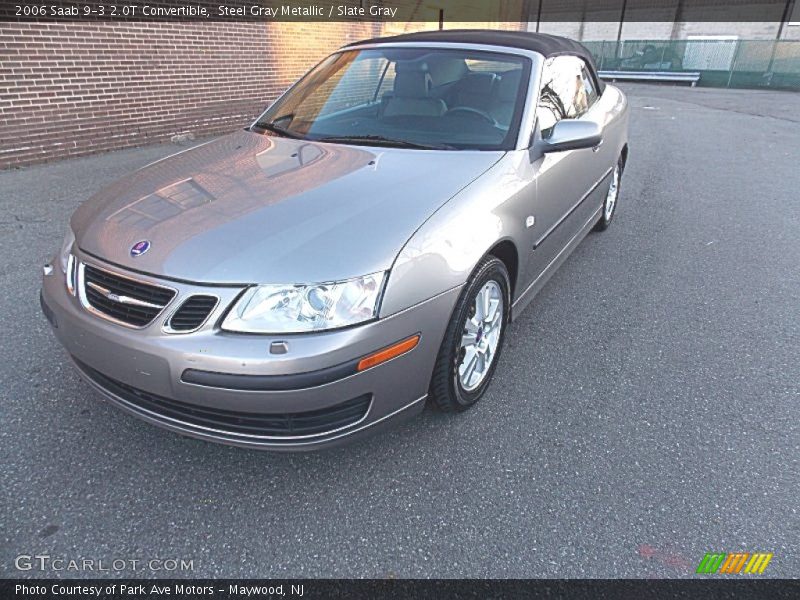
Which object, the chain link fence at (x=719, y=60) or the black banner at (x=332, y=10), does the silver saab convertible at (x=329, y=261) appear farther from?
the chain link fence at (x=719, y=60)

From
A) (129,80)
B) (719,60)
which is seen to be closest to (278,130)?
(129,80)

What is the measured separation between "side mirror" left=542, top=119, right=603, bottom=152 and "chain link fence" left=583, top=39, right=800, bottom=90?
23.0 m

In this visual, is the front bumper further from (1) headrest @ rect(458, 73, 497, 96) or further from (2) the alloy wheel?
(1) headrest @ rect(458, 73, 497, 96)

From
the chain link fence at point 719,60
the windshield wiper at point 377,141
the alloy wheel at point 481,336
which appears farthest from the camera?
the chain link fence at point 719,60

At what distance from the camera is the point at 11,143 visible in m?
6.23

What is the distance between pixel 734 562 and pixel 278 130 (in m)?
3.00

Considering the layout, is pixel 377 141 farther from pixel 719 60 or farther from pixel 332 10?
pixel 719 60

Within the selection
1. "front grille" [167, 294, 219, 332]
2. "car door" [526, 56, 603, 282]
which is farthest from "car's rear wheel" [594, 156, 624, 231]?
"front grille" [167, 294, 219, 332]

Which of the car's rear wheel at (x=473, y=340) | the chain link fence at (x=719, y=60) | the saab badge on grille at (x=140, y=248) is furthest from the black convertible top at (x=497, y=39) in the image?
the chain link fence at (x=719, y=60)

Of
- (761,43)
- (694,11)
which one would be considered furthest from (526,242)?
(694,11)

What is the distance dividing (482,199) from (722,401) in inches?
63.7

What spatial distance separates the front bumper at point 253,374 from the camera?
1739 mm

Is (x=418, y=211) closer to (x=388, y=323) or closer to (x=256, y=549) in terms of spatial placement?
(x=388, y=323)

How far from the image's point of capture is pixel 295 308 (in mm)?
1772
